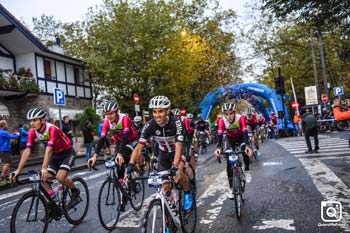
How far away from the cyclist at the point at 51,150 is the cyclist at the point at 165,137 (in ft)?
4.81

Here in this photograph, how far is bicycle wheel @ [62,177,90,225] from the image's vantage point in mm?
6227

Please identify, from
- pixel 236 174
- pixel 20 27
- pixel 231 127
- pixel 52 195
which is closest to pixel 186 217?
pixel 236 174

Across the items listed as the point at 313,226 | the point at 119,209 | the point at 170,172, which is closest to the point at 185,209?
the point at 170,172

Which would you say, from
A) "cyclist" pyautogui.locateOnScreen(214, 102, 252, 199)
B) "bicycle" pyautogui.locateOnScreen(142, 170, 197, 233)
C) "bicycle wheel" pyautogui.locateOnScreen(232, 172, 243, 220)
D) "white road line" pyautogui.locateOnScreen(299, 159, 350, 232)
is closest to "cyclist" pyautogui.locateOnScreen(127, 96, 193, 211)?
"bicycle" pyautogui.locateOnScreen(142, 170, 197, 233)

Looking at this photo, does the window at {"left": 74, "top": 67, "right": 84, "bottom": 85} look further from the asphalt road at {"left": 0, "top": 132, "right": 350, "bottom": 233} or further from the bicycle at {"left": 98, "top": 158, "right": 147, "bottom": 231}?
the bicycle at {"left": 98, "top": 158, "right": 147, "bottom": 231}

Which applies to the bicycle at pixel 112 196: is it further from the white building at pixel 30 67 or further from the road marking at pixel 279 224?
the white building at pixel 30 67

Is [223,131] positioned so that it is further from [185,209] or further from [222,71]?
[222,71]

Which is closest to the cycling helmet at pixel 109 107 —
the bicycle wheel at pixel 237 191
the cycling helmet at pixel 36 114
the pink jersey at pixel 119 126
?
the pink jersey at pixel 119 126

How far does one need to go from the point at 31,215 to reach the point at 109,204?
1.25 meters

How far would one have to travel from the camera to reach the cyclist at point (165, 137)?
512cm

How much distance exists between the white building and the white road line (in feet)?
60.1

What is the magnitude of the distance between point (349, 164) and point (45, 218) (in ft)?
28.5

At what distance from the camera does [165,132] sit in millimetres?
5527

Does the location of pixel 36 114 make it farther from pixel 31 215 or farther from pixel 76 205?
pixel 76 205
